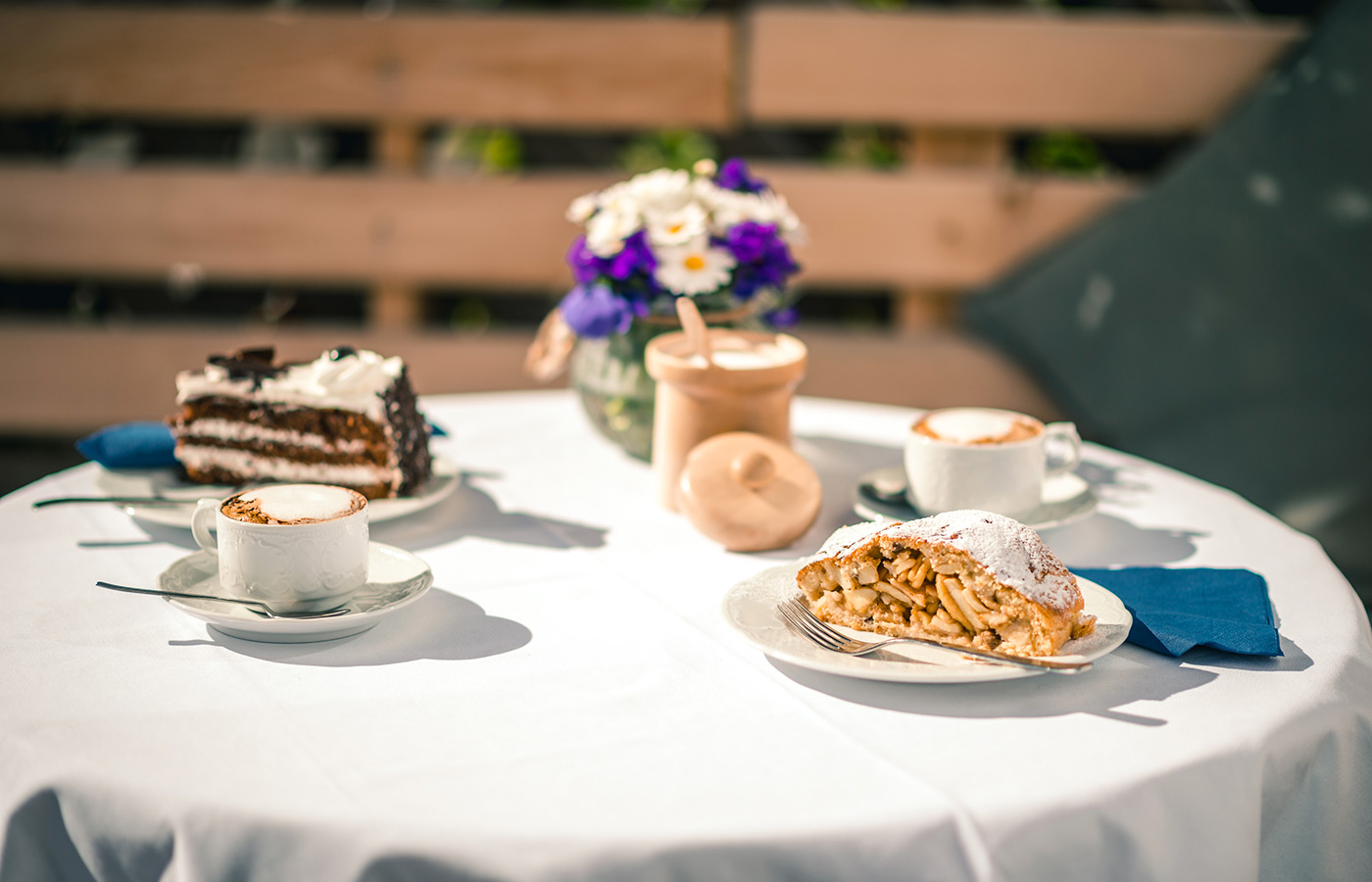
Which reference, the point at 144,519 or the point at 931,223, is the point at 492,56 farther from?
the point at 144,519

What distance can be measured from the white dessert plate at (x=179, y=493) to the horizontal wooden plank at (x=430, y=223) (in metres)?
1.70

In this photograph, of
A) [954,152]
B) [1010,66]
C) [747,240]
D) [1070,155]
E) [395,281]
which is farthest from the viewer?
[1070,155]

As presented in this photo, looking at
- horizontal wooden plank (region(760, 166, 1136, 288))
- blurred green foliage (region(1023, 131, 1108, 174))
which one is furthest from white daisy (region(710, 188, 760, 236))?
blurred green foliage (region(1023, 131, 1108, 174))

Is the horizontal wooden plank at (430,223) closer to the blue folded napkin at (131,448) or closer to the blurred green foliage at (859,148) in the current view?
the blurred green foliage at (859,148)

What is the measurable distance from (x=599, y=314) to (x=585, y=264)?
0.21ft

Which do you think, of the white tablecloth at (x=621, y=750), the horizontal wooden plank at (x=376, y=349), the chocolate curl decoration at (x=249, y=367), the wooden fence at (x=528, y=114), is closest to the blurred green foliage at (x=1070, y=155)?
the wooden fence at (x=528, y=114)

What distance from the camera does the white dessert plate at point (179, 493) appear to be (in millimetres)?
1238

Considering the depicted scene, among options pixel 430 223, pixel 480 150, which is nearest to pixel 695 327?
pixel 430 223

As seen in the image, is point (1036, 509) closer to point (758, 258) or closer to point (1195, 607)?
point (1195, 607)

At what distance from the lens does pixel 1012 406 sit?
3.11 meters

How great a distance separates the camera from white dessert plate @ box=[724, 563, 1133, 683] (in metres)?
0.85

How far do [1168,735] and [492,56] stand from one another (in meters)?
2.67

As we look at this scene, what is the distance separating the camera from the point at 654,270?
142 centimetres

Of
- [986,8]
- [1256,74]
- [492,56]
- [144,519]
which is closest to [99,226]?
[492,56]
